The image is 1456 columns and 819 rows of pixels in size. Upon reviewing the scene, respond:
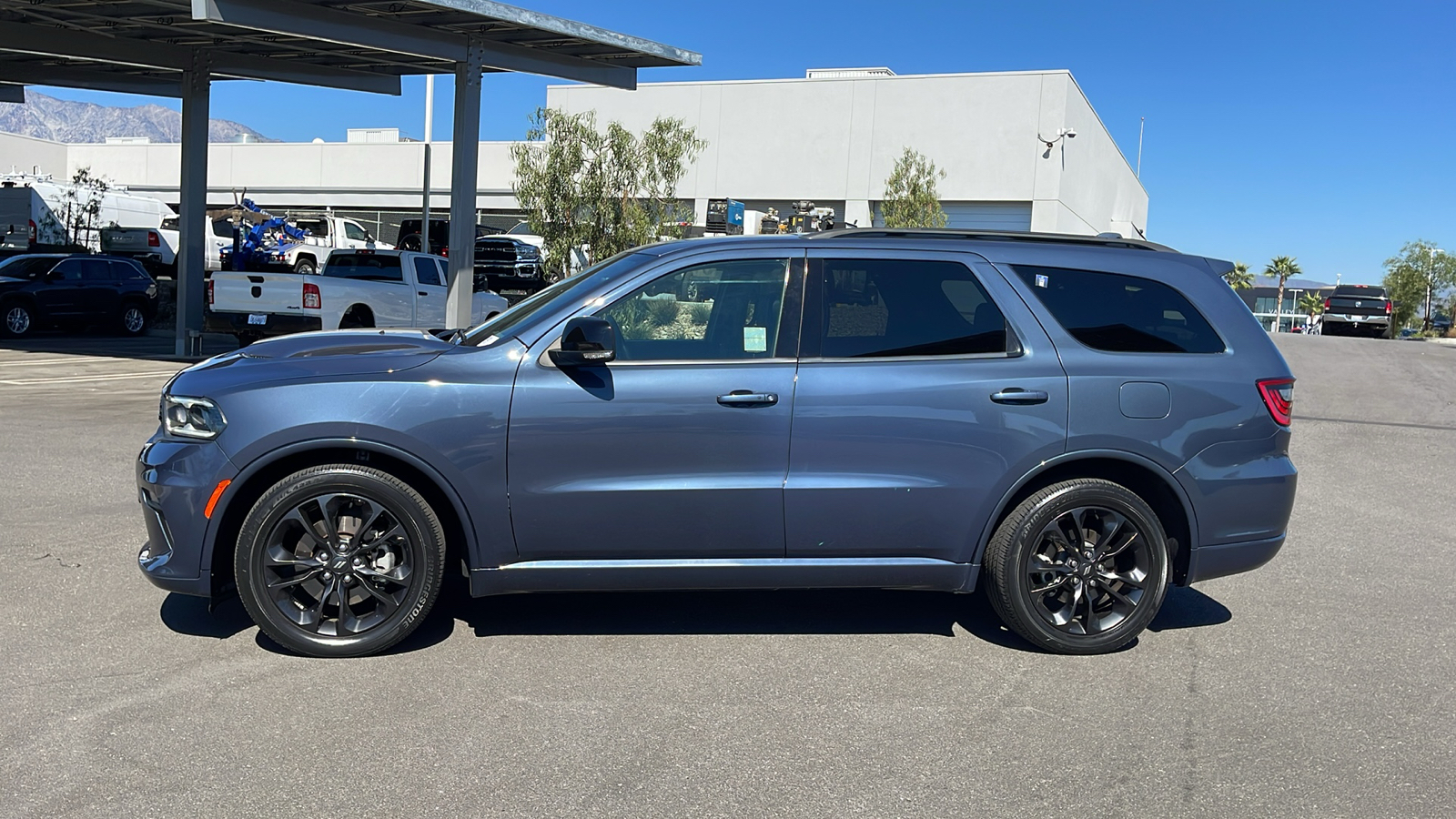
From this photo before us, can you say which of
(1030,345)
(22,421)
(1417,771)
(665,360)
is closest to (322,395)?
(665,360)

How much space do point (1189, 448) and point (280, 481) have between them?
377cm

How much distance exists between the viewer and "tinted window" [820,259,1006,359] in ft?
17.0

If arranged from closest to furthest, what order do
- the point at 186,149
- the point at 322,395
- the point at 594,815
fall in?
the point at 594,815 → the point at 322,395 → the point at 186,149

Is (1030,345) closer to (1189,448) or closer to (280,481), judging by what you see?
(1189,448)

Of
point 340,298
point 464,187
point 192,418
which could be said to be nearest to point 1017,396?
point 192,418

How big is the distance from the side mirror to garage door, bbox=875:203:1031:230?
3790 centimetres

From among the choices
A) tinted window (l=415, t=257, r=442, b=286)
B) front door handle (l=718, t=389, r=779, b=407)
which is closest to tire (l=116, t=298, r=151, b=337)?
tinted window (l=415, t=257, r=442, b=286)

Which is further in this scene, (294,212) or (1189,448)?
(294,212)

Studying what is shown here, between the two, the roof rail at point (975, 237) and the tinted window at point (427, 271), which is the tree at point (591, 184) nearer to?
the tinted window at point (427, 271)

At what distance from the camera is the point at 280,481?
192 inches

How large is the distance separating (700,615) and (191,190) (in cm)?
1789

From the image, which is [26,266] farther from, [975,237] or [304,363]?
[975,237]

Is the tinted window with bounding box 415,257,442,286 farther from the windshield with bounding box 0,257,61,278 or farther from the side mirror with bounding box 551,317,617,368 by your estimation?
the side mirror with bounding box 551,317,617,368

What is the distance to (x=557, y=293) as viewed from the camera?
213 inches
